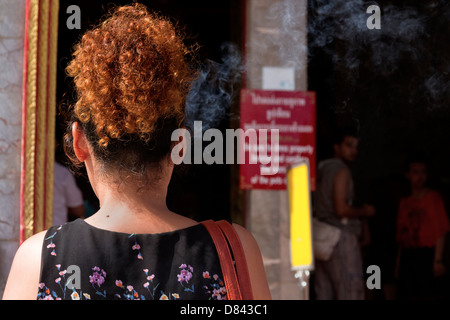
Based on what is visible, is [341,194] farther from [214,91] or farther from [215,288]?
[215,288]

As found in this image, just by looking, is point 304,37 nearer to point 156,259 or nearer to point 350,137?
point 350,137

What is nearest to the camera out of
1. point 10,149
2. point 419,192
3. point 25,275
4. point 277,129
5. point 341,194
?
point 25,275

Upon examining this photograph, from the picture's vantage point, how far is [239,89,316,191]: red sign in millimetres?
4215

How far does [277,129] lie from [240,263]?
3.00m

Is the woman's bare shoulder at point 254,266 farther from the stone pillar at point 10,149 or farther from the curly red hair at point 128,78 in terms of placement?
the stone pillar at point 10,149

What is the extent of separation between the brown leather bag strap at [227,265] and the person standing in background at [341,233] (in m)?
Answer: 3.25

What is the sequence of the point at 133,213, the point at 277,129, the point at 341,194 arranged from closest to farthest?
the point at 133,213 < the point at 277,129 < the point at 341,194

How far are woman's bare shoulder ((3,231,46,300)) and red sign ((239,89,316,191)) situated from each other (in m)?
3.03

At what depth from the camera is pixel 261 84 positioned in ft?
14.0

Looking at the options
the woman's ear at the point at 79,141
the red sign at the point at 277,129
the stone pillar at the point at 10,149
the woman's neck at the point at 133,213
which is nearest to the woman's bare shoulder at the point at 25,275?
the woman's neck at the point at 133,213

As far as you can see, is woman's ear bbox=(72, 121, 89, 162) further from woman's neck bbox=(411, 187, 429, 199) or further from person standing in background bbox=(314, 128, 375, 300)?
woman's neck bbox=(411, 187, 429, 199)

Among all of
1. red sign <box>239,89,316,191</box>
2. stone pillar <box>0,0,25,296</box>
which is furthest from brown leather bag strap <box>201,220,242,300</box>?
red sign <box>239,89,316,191</box>

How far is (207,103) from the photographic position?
12.5 ft

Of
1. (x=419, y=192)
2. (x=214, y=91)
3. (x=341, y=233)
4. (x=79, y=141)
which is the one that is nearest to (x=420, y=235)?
(x=419, y=192)
